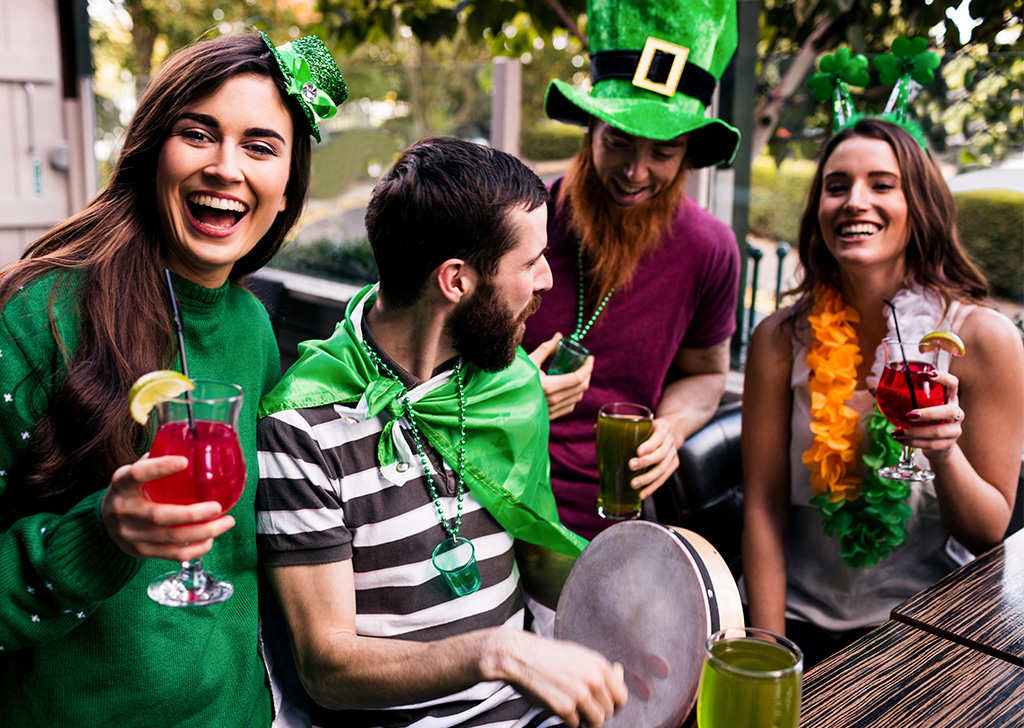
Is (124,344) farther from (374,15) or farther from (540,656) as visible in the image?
(374,15)

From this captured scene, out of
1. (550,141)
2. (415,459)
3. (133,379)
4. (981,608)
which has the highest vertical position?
(550,141)

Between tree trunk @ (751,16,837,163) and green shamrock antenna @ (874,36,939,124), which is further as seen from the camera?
tree trunk @ (751,16,837,163)

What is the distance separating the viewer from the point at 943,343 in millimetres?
1722

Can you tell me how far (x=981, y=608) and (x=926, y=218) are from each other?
37.5 inches

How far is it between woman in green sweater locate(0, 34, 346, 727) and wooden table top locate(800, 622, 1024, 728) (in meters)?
0.91

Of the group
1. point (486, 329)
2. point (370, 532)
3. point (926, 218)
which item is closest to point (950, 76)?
point (926, 218)

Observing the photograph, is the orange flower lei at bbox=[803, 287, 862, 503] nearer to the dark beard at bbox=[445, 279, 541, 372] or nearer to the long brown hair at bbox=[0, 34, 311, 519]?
the dark beard at bbox=[445, 279, 541, 372]

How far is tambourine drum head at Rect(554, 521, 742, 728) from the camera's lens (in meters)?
1.16

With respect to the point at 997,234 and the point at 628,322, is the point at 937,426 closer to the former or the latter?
the point at 628,322

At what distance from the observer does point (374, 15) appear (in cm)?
417

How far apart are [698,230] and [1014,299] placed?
1.14 m

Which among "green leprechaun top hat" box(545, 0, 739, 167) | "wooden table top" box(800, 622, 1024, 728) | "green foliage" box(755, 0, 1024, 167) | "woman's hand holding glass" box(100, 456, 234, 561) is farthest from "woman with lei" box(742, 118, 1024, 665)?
"woman's hand holding glass" box(100, 456, 234, 561)

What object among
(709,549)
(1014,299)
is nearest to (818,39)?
(1014,299)

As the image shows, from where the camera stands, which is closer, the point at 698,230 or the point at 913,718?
the point at 913,718
